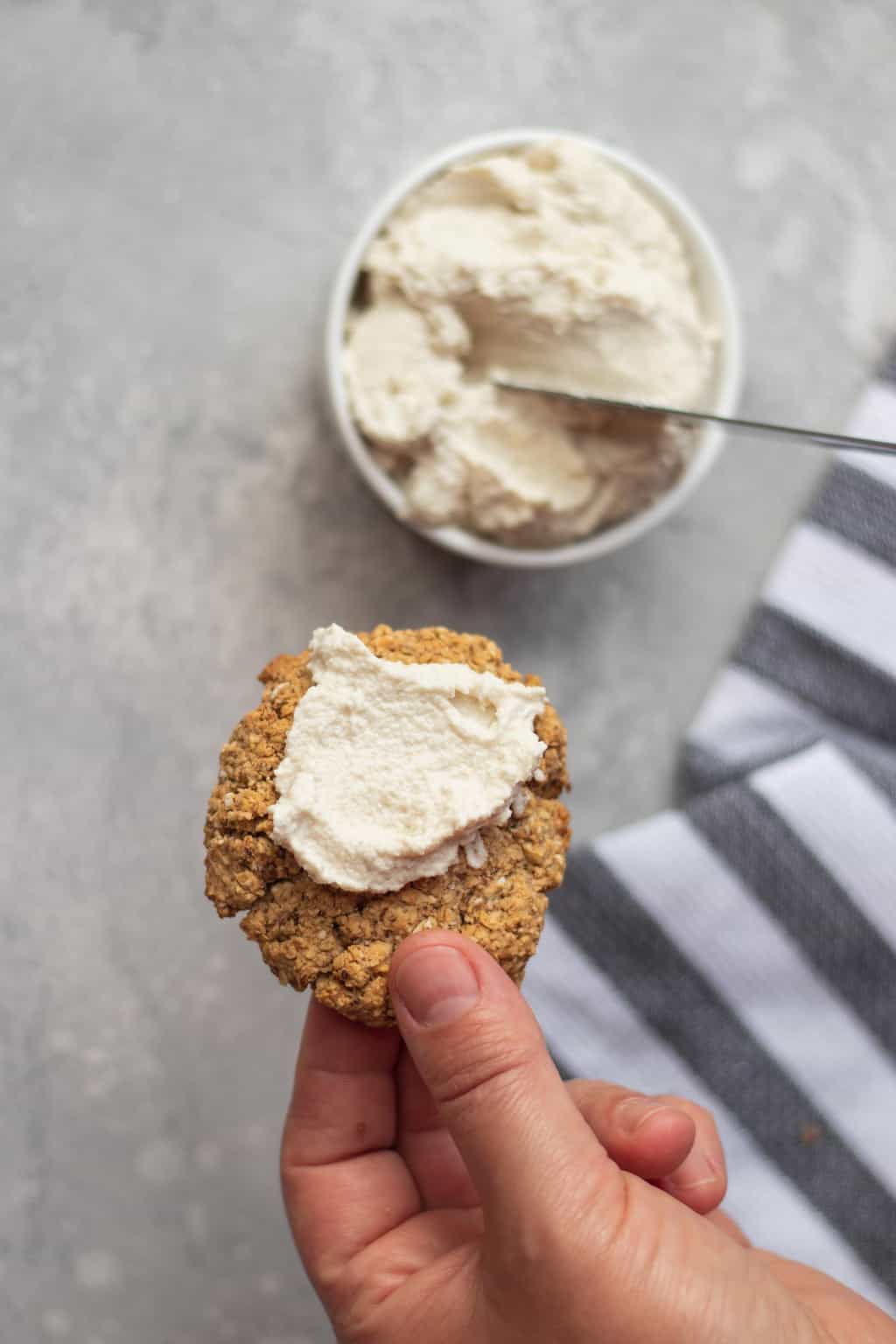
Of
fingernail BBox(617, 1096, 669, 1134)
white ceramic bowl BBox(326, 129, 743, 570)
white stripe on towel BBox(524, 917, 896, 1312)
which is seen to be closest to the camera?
fingernail BBox(617, 1096, 669, 1134)

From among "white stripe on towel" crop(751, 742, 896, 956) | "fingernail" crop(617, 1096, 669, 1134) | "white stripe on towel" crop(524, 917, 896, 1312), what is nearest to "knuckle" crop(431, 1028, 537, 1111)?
"fingernail" crop(617, 1096, 669, 1134)

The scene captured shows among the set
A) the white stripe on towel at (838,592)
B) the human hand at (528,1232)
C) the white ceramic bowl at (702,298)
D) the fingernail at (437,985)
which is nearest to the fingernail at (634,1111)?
the human hand at (528,1232)

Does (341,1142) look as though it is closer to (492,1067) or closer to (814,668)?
(492,1067)

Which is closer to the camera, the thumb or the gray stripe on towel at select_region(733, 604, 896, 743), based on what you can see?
the thumb

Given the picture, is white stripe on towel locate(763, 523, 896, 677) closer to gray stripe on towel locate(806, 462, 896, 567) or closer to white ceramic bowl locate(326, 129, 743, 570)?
gray stripe on towel locate(806, 462, 896, 567)

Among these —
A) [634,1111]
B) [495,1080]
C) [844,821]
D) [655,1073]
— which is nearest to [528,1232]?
[495,1080]

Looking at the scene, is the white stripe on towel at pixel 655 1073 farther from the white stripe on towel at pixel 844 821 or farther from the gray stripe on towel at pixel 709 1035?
the white stripe on towel at pixel 844 821

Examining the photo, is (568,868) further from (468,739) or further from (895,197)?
(895,197)

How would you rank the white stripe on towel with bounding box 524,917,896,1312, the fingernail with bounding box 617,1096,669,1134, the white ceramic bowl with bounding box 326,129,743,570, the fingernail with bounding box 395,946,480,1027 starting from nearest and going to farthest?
the fingernail with bounding box 395,946,480,1027 < the fingernail with bounding box 617,1096,669,1134 < the white ceramic bowl with bounding box 326,129,743,570 < the white stripe on towel with bounding box 524,917,896,1312

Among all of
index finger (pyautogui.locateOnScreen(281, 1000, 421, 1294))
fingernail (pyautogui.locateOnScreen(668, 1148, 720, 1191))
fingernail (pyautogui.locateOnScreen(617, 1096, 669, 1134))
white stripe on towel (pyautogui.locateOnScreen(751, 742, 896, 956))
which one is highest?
white stripe on towel (pyautogui.locateOnScreen(751, 742, 896, 956))
